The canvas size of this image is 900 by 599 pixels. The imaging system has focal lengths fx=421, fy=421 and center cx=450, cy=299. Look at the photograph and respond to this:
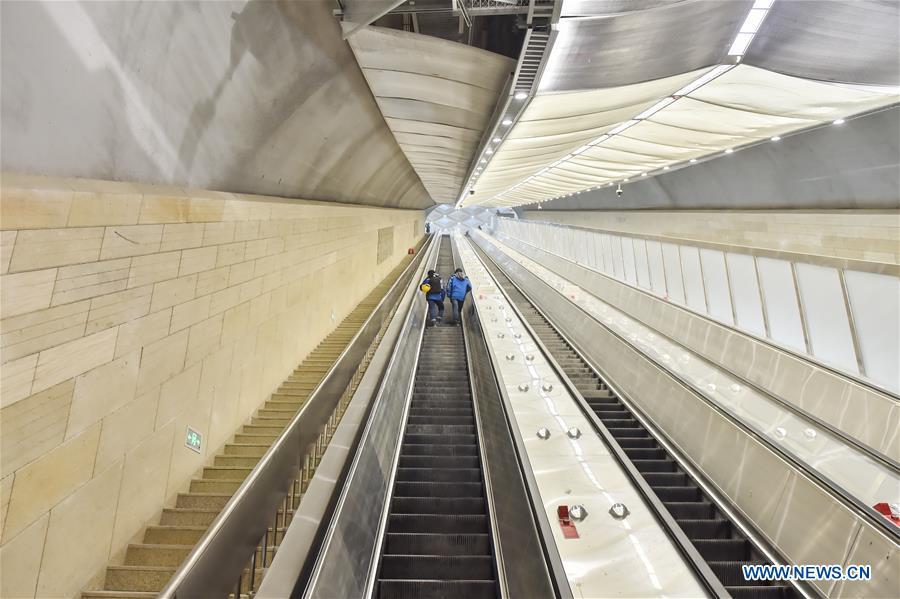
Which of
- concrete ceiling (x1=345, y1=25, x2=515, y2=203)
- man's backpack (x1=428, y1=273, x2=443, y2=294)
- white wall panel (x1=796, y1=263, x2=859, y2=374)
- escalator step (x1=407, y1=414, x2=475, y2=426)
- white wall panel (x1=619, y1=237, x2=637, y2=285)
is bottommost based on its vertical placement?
→ escalator step (x1=407, y1=414, x2=475, y2=426)

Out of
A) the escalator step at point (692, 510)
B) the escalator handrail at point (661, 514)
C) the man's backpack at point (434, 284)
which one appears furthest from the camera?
the man's backpack at point (434, 284)

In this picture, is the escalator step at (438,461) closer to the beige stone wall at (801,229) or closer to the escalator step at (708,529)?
the escalator step at (708,529)

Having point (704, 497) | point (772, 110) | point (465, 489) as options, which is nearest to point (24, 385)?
point (465, 489)

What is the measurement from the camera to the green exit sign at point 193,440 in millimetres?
3990

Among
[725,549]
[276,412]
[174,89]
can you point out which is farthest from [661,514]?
[174,89]

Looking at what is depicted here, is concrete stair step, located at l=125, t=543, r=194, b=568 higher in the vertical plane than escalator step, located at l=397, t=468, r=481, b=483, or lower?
lower

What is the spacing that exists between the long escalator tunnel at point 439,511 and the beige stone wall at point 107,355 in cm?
197

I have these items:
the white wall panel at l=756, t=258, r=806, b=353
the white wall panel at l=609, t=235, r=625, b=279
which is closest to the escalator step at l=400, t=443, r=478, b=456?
the white wall panel at l=756, t=258, r=806, b=353

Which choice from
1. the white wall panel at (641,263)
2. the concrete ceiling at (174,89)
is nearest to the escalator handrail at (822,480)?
the concrete ceiling at (174,89)

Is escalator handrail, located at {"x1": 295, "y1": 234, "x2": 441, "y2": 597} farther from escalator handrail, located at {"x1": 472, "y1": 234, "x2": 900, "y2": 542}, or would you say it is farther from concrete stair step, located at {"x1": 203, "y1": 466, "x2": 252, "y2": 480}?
escalator handrail, located at {"x1": 472, "y1": 234, "x2": 900, "y2": 542}

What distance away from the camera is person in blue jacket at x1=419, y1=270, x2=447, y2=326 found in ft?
28.9

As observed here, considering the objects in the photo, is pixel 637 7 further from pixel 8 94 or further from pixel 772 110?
pixel 8 94

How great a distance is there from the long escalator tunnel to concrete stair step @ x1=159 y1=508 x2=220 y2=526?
1.57 metres

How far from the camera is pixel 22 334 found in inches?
90.7
